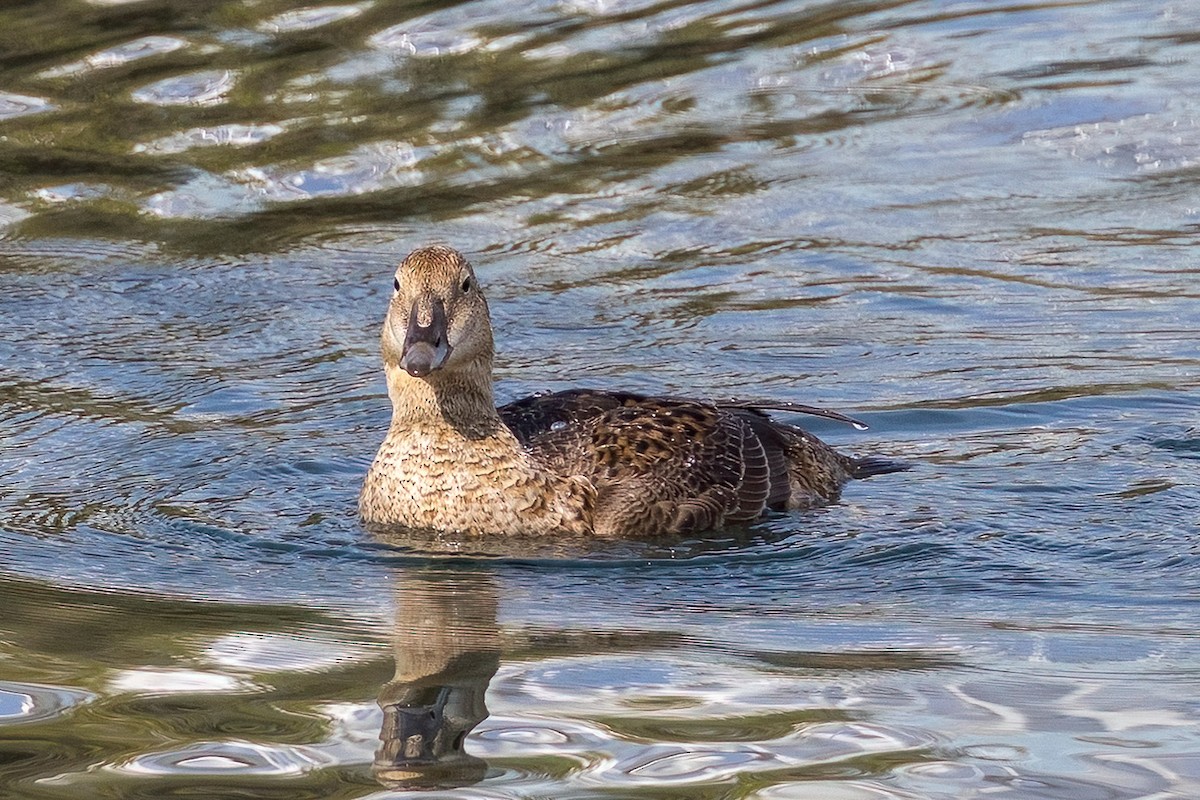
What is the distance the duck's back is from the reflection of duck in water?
0.82 meters

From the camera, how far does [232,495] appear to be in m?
8.70

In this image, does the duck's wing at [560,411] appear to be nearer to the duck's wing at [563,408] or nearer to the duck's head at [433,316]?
the duck's wing at [563,408]

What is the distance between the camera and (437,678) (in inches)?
234

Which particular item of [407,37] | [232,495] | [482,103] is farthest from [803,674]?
[407,37]

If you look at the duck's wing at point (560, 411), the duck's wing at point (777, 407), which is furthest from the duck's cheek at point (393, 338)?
the duck's wing at point (777, 407)

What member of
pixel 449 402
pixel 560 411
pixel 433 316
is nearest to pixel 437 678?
pixel 433 316

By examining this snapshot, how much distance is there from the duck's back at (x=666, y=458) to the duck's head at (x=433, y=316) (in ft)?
1.93

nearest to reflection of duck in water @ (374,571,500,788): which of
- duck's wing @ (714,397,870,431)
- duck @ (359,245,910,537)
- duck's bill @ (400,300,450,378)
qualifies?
duck @ (359,245,910,537)

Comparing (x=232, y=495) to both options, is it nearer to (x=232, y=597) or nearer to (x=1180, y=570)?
(x=232, y=597)

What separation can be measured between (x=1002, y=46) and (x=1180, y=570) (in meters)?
8.95

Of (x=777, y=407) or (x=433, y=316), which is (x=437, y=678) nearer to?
(x=433, y=316)

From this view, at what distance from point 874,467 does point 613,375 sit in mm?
1721

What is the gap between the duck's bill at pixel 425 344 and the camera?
24.6 ft

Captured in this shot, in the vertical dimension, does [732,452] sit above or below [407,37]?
below
